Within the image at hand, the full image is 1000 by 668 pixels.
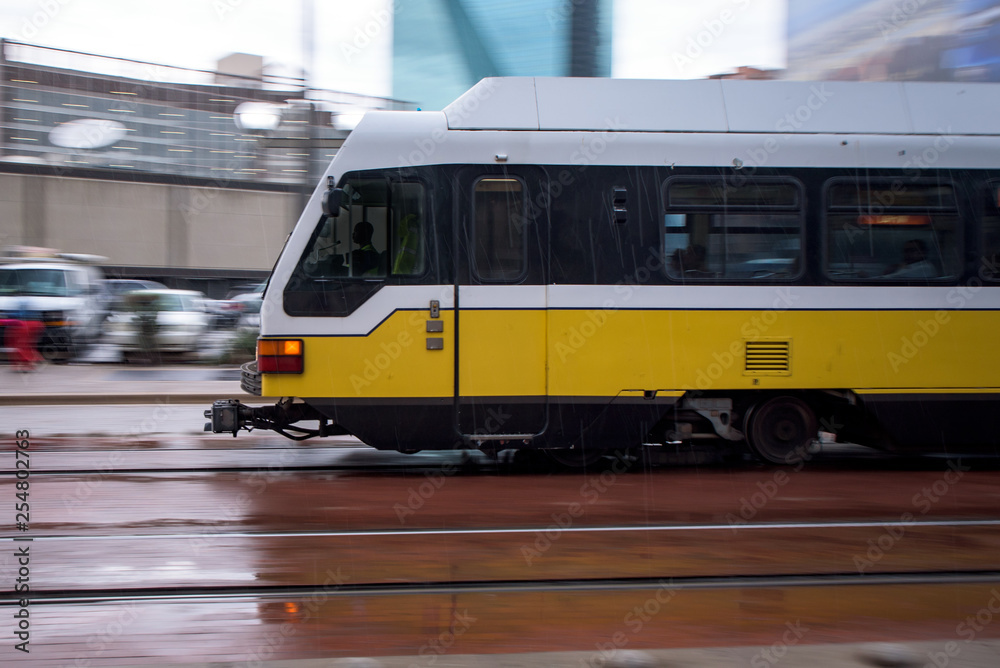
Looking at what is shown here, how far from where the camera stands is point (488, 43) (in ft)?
45.1

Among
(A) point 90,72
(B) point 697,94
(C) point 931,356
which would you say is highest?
(A) point 90,72

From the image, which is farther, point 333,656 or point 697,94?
point 697,94

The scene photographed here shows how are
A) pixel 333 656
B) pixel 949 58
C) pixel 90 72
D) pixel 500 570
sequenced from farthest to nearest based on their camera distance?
pixel 90 72
pixel 949 58
pixel 500 570
pixel 333 656

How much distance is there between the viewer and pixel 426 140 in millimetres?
7246

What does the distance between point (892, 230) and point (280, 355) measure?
5.61 meters

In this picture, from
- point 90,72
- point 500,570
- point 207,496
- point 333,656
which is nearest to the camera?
point 333,656

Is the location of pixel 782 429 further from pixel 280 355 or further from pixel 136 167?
pixel 136 167

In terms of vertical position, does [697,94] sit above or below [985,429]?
above

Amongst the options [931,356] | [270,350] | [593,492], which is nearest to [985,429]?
[931,356]

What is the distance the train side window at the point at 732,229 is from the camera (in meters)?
7.39

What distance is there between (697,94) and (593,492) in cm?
371

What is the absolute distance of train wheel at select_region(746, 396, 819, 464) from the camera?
25.2 feet

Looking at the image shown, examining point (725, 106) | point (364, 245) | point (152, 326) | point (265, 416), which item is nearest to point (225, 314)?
point (152, 326)

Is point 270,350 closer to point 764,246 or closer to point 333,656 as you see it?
point 333,656
